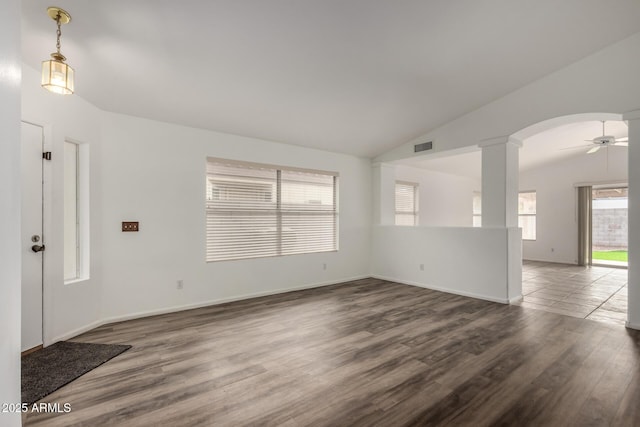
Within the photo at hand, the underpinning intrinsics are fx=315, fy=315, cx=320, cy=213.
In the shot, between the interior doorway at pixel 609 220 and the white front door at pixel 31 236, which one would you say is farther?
the interior doorway at pixel 609 220

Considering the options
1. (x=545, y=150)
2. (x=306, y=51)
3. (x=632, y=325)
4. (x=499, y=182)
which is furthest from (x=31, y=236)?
(x=545, y=150)

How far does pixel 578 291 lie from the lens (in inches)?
209

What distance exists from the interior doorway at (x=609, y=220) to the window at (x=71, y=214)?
1110 centimetres

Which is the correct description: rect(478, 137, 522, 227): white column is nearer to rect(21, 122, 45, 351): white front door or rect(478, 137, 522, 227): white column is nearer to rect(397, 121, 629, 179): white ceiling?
rect(397, 121, 629, 179): white ceiling

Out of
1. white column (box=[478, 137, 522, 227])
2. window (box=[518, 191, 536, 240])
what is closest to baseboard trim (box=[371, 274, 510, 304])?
white column (box=[478, 137, 522, 227])

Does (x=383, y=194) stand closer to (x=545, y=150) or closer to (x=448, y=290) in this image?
(x=448, y=290)

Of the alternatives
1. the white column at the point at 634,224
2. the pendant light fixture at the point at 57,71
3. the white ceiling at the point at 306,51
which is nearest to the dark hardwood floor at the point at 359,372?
the white column at the point at 634,224

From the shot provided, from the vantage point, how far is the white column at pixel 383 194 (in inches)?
255

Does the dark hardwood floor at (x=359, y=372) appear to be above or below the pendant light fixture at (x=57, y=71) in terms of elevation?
below

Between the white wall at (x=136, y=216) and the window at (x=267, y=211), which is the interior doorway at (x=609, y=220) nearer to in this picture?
the window at (x=267, y=211)

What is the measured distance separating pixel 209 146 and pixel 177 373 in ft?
9.92

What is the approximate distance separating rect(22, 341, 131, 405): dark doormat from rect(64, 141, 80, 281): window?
82 cm

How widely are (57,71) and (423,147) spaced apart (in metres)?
5.08

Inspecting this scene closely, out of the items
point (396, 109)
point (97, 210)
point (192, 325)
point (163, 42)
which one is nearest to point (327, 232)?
point (396, 109)
